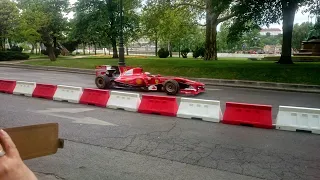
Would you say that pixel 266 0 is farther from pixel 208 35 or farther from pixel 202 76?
pixel 208 35

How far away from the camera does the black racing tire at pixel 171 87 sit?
11.7 metres

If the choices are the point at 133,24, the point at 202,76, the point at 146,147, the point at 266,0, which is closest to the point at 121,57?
the point at 202,76

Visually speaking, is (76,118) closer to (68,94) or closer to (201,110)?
(68,94)

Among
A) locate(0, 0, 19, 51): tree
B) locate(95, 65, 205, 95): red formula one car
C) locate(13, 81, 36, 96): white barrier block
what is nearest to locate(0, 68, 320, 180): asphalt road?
locate(13, 81, 36, 96): white barrier block

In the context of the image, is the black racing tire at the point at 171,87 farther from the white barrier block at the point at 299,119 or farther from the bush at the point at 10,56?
the bush at the point at 10,56

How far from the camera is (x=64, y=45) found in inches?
2298

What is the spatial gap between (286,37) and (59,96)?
15769 mm

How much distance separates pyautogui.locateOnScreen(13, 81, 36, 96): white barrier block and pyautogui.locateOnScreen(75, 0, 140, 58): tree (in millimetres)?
21532

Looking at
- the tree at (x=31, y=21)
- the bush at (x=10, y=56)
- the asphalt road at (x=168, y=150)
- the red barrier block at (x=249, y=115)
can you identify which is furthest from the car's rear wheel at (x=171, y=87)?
the bush at (x=10, y=56)

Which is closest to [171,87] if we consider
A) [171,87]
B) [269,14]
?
[171,87]

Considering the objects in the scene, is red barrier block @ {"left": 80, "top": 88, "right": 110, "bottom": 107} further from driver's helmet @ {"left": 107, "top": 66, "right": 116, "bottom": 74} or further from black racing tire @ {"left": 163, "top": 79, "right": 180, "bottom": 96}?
driver's helmet @ {"left": 107, "top": 66, "right": 116, "bottom": 74}

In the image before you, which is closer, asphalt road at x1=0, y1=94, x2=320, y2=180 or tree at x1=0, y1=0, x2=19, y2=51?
asphalt road at x1=0, y1=94, x2=320, y2=180

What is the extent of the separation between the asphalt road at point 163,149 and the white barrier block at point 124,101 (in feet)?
1.06

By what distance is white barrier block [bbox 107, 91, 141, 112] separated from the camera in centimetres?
896
